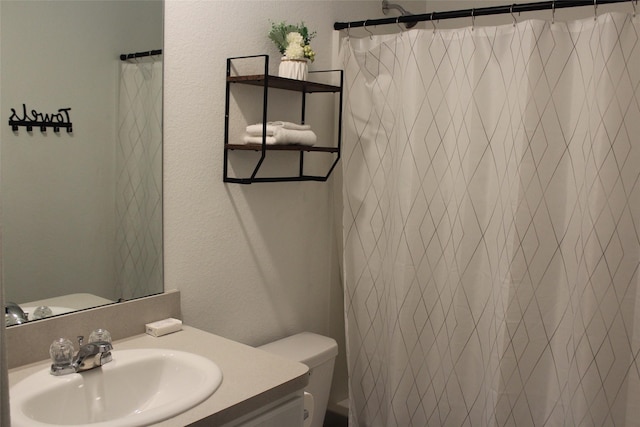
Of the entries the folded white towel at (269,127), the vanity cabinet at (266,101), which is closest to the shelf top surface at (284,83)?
the vanity cabinet at (266,101)

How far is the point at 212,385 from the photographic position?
1.49 m

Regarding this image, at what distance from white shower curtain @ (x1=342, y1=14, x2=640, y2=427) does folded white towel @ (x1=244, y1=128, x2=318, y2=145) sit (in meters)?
0.36

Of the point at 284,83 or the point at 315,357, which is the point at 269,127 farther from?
the point at 315,357

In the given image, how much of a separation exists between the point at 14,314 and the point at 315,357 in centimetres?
105

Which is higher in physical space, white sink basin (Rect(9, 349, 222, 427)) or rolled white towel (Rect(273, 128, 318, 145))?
rolled white towel (Rect(273, 128, 318, 145))

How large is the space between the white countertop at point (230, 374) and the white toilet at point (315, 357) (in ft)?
1.48

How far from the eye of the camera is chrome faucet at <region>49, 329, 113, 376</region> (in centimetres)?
153

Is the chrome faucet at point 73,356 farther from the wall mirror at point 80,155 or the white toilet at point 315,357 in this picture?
the white toilet at point 315,357

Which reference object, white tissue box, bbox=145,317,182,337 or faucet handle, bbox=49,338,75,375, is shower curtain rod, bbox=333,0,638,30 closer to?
white tissue box, bbox=145,317,182,337

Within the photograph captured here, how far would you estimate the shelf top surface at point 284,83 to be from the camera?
6.70 ft

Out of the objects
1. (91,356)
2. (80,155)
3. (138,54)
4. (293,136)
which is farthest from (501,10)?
(91,356)

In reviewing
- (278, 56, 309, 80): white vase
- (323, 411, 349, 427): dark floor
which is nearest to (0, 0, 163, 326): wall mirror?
(278, 56, 309, 80): white vase

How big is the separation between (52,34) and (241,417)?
1096mm

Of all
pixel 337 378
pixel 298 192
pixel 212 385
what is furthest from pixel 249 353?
pixel 337 378
